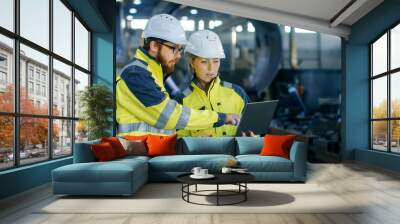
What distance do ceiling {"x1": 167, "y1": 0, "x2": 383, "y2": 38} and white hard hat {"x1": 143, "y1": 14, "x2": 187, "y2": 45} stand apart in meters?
0.47

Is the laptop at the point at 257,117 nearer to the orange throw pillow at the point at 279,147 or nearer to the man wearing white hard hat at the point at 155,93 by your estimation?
the man wearing white hard hat at the point at 155,93

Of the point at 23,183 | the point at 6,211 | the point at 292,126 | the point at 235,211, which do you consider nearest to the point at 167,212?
the point at 235,211

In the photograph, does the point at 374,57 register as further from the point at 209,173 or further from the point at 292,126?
the point at 209,173

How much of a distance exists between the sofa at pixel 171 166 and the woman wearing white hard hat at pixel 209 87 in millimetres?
1522

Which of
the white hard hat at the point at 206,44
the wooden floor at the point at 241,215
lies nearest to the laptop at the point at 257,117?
the white hard hat at the point at 206,44

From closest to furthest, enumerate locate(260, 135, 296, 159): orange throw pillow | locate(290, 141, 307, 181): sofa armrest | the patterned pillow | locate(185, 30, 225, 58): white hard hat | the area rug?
the area rug
locate(290, 141, 307, 181): sofa armrest
locate(260, 135, 296, 159): orange throw pillow
the patterned pillow
locate(185, 30, 225, 58): white hard hat

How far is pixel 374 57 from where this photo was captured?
923 cm

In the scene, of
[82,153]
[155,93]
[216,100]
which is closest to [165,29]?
[155,93]

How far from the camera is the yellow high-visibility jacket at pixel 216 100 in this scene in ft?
27.2

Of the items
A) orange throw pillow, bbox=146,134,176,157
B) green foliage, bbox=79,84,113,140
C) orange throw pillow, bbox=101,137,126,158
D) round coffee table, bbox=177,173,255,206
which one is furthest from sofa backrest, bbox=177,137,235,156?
green foliage, bbox=79,84,113,140

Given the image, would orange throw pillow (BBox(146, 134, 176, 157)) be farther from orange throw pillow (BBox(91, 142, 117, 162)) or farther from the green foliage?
the green foliage

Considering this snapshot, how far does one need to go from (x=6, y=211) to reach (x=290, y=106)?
6434 mm

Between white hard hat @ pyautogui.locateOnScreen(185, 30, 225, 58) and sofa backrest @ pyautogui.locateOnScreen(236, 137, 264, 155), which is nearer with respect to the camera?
sofa backrest @ pyautogui.locateOnScreen(236, 137, 264, 155)

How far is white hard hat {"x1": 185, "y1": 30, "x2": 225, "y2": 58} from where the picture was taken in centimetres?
852
